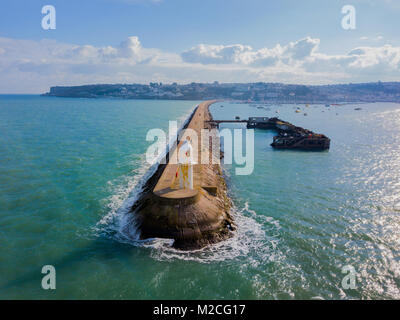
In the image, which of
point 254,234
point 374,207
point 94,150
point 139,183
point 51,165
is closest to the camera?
point 254,234

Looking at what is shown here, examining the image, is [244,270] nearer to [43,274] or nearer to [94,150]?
[43,274]

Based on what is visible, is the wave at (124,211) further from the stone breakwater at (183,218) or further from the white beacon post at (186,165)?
the white beacon post at (186,165)

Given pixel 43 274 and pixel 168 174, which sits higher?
pixel 168 174

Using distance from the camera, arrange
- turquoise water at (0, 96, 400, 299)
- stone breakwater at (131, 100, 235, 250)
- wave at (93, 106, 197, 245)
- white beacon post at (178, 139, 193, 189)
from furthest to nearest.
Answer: white beacon post at (178, 139, 193, 189) < wave at (93, 106, 197, 245) < stone breakwater at (131, 100, 235, 250) < turquoise water at (0, 96, 400, 299)

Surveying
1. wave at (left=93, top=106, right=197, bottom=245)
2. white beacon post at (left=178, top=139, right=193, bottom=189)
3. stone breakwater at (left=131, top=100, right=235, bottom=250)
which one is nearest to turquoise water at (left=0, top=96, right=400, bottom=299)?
wave at (left=93, top=106, right=197, bottom=245)

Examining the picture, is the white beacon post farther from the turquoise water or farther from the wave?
the turquoise water

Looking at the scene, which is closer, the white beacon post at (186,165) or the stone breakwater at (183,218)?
the stone breakwater at (183,218)

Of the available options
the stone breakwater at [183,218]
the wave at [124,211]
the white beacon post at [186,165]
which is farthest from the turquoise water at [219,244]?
the white beacon post at [186,165]
